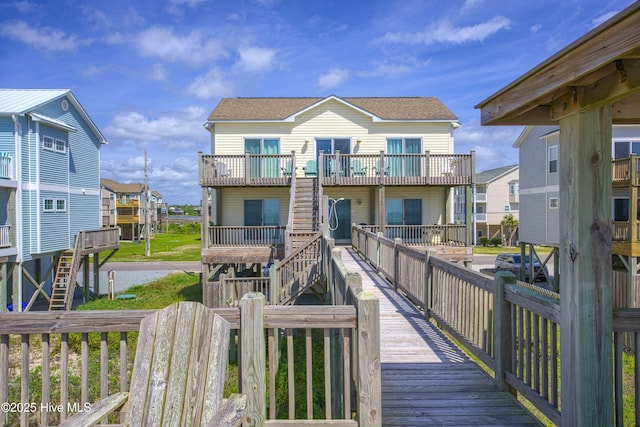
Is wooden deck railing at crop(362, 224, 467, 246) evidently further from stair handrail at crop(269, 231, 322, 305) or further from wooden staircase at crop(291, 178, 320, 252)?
stair handrail at crop(269, 231, 322, 305)

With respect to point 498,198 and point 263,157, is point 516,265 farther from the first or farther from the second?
point 498,198

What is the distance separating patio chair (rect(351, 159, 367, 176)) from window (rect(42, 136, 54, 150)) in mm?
13490

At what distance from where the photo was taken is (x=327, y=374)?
2.75 m

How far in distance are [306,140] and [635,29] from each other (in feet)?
58.1

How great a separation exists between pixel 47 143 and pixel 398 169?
613 inches

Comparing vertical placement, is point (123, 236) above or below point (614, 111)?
below

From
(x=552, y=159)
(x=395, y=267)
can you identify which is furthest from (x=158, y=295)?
(x=552, y=159)

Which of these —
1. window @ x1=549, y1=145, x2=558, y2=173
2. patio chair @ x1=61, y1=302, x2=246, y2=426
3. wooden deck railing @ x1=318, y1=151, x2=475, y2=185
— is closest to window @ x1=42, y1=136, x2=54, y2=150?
wooden deck railing @ x1=318, y1=151, x2=475, y2=185

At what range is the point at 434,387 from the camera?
3967mm

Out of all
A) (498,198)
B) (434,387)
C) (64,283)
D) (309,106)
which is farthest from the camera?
(498,198)

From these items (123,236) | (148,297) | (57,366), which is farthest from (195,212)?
(57,366)

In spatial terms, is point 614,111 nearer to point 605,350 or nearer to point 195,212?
point 605,350

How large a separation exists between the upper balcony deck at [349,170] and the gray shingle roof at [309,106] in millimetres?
2657

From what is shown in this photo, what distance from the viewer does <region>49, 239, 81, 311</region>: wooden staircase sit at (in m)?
17.2
